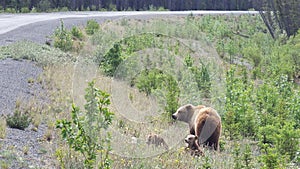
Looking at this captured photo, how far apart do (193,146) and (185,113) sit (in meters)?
0.74

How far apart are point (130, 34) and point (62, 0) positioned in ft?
119

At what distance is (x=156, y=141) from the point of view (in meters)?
7.45

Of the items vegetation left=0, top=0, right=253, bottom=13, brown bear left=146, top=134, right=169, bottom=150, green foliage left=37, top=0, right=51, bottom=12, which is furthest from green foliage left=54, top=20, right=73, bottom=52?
green foliage left=37, top=0, right=51, bottom=12

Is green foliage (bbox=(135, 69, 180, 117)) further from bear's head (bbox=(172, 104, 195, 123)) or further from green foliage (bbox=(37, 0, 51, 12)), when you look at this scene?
green foliage (bbox=(37, 0, 51, 12))

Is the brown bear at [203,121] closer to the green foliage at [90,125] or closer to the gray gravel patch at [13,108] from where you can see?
the gray gravel patch at [13,108]

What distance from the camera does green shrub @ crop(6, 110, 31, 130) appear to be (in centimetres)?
766

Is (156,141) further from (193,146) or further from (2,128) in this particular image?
(2,128)

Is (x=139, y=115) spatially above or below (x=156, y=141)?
above

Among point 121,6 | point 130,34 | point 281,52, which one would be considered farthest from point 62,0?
point 130,34

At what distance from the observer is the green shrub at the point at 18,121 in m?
7.66

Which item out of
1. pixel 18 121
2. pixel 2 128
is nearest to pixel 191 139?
pixel 18 121

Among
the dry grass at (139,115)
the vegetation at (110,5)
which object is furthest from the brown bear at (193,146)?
the vegetation at (110,5)

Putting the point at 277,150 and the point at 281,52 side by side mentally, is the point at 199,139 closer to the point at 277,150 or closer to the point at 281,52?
the point at 277,150

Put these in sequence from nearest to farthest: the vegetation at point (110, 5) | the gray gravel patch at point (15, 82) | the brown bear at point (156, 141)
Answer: the brown bear at point (156, 141)
the gray gravel patch at point (15, 82)
the vegetation at point (110, 5)
